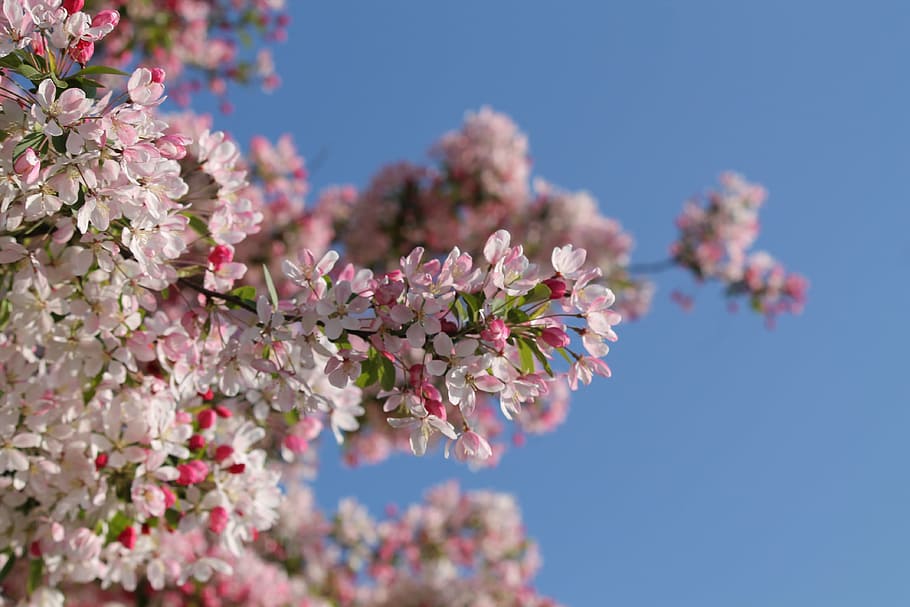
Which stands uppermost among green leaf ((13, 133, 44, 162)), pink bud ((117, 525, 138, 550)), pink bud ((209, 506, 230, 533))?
green leaf ((13, 133, 44, 162))

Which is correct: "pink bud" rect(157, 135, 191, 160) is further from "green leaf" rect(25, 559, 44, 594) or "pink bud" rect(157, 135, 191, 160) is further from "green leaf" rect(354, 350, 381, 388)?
"green leaf" rect(25, 559, 44, 594)

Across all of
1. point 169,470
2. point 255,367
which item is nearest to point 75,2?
point 255,367

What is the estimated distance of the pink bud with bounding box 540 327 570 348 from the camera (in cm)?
180

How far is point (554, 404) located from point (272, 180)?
3.13m

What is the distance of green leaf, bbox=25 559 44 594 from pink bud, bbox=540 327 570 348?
5.44 ft

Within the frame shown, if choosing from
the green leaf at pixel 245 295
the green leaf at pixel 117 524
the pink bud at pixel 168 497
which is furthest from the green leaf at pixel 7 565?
the green leaf at pixel 245 295

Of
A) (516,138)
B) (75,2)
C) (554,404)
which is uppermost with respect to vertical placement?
(516,138)

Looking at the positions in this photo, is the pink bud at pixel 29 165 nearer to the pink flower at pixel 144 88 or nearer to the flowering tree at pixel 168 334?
the flowering tree at pixel 168 334

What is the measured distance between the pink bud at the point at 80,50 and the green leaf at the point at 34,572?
4.83 ft

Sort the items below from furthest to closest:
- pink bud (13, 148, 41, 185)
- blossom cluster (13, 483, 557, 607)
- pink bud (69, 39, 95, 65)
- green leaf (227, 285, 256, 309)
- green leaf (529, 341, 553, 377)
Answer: blossom cluster (13, 483, 557, 607) → green leaf (227, 285, 256, 309) → green leaf (529, 341, 553, 377) → pink bud (69, 39, 95, 65) → pink bud (13, 148, 41, 185)

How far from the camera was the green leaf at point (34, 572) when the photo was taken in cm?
242

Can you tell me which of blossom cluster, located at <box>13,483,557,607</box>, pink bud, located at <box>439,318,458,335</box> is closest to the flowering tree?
pink bud, located at <box>439,318,458,335</box>

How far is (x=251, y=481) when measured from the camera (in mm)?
2400

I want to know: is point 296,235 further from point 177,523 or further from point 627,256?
point 177,523
